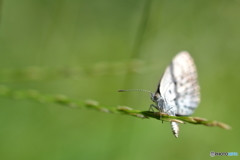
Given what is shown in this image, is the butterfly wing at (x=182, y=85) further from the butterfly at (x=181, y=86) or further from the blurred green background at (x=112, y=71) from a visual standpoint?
the blurred green background at (x=112, y=71)

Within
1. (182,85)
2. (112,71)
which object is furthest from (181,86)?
(112,71)

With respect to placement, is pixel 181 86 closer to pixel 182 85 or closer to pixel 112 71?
pixel 182 85

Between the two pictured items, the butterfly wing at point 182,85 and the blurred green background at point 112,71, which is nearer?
the butterfly wing at point 182,85

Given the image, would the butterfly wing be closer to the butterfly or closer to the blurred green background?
the butterfly

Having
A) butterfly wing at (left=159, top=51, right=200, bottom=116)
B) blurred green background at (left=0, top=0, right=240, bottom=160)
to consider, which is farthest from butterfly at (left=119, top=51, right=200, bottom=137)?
blurred green background at (left=0, top=0, right=240, bottom=160)

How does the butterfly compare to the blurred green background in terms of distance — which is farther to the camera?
the blurred green background

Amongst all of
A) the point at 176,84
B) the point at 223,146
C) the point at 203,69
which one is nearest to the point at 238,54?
the point at 203,69

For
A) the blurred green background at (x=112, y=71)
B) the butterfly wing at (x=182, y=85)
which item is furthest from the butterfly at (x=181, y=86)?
the blurred green background at (x=112, y=71)
